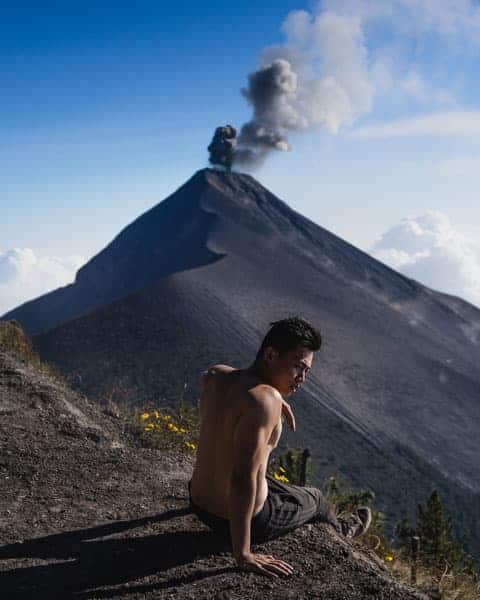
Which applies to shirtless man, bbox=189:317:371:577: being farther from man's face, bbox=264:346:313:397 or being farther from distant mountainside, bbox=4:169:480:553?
distant mountainside, bbox=4:169:480:553

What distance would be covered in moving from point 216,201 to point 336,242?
12.3m

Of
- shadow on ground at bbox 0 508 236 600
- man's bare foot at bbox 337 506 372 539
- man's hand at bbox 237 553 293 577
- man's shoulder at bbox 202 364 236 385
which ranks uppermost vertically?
man's shoulder at bbox 202 364 236 385

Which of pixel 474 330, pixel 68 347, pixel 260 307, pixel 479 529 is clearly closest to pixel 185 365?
pixel 68 347

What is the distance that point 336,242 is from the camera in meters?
60.4

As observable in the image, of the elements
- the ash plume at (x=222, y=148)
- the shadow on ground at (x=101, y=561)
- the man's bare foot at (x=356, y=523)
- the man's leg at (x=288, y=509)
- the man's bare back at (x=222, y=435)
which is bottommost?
the shadow on ground at (x=101, y=561)

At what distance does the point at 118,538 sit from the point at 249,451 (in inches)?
51.9

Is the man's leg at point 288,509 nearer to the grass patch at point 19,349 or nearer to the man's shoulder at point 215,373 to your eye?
the man's shoulder at point 215,373

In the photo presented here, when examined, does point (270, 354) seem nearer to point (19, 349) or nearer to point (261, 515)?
point (261, 515)

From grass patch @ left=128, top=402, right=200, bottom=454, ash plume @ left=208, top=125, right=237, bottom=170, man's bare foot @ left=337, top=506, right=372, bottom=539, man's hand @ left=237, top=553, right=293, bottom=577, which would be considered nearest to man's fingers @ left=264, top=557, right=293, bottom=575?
man's hand @ left=237, top=553, right=293, bottom=577

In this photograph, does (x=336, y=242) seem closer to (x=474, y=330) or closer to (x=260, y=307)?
(x=474, y=330)

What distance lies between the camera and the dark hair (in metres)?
3.45

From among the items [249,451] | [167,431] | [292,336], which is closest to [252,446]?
[249,451]

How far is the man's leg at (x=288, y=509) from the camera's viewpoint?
12.5 ft

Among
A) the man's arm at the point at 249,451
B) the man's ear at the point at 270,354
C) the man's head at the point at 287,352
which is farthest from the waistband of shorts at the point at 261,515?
the man's ear at the point at 270,354
